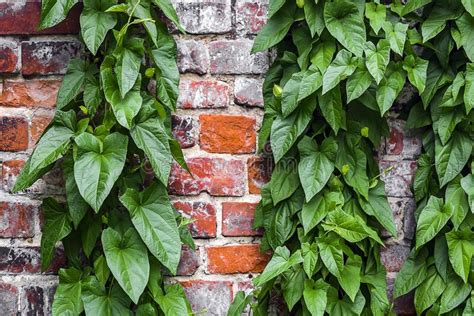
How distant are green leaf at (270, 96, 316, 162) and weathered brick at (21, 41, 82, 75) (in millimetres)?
469

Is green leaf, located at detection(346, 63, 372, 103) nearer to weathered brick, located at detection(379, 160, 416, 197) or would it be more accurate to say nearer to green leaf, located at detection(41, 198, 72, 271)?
weathered brick, located at detection(379, 160, 416, 197)

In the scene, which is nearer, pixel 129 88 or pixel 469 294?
pixel 129 88

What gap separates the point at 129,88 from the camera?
4.80 feet

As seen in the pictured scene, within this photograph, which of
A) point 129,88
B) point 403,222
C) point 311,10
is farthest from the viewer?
point 403,222

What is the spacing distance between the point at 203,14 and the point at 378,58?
39 cm

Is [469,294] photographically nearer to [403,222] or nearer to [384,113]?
[403,222]

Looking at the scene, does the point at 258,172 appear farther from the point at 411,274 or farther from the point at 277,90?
the point at 411,274

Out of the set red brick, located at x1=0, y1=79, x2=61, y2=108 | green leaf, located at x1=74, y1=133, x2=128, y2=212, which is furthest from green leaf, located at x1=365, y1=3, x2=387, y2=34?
red brick, located at x1=0, y1=79, x2=61, y2=108

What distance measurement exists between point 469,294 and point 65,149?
0.90 metres

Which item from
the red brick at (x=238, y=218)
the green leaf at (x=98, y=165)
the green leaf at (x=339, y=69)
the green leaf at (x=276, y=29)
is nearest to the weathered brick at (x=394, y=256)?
the red brick at (x=238, y=218)

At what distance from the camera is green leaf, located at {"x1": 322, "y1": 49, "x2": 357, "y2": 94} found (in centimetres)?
151

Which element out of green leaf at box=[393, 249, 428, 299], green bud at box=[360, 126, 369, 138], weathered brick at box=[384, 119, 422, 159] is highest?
green bud at box=[360, 126, 369, 138]

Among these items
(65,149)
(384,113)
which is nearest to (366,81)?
(384,113)

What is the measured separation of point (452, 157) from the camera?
1598 mm
